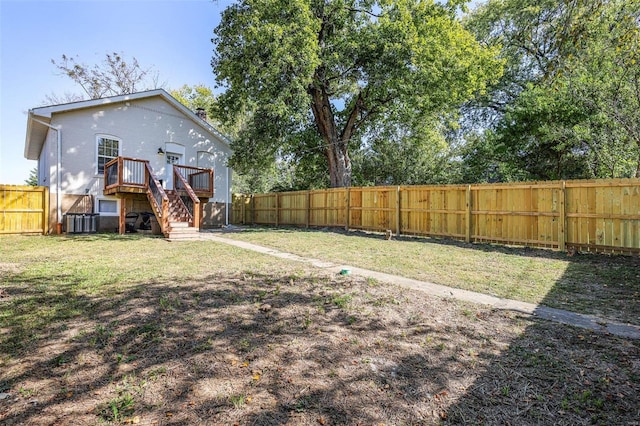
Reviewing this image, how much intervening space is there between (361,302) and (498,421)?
2.25 meters

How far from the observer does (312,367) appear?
2.75 meters

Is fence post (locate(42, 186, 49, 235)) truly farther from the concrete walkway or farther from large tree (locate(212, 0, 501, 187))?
the concrete walkway

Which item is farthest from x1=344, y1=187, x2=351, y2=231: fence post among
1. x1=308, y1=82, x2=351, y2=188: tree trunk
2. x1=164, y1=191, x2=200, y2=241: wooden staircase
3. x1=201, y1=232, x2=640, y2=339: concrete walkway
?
x1=201, y1=232, x2=640, y2=339: concrete walkway

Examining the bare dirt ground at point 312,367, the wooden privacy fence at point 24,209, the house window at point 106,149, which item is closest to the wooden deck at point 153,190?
the house window at point 106,149

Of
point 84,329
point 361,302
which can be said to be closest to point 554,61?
point 361,302

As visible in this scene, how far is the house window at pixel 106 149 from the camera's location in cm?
1434

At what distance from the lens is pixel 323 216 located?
52.9 ft

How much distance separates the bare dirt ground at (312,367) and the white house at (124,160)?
28.6 ft

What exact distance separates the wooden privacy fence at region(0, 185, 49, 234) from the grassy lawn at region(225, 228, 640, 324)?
9.63 meters

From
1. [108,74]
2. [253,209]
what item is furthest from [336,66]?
[108,74]

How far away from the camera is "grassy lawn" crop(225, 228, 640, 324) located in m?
4.71

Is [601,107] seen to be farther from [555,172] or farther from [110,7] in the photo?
[110,7]

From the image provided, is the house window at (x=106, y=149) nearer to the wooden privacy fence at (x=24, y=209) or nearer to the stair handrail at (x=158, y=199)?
the wooden privacy fence at (x=24, y=209)

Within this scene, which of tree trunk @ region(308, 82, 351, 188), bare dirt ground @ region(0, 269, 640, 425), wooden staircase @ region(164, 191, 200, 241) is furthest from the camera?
tree trunk @ region(308, 82, 351, 188)
